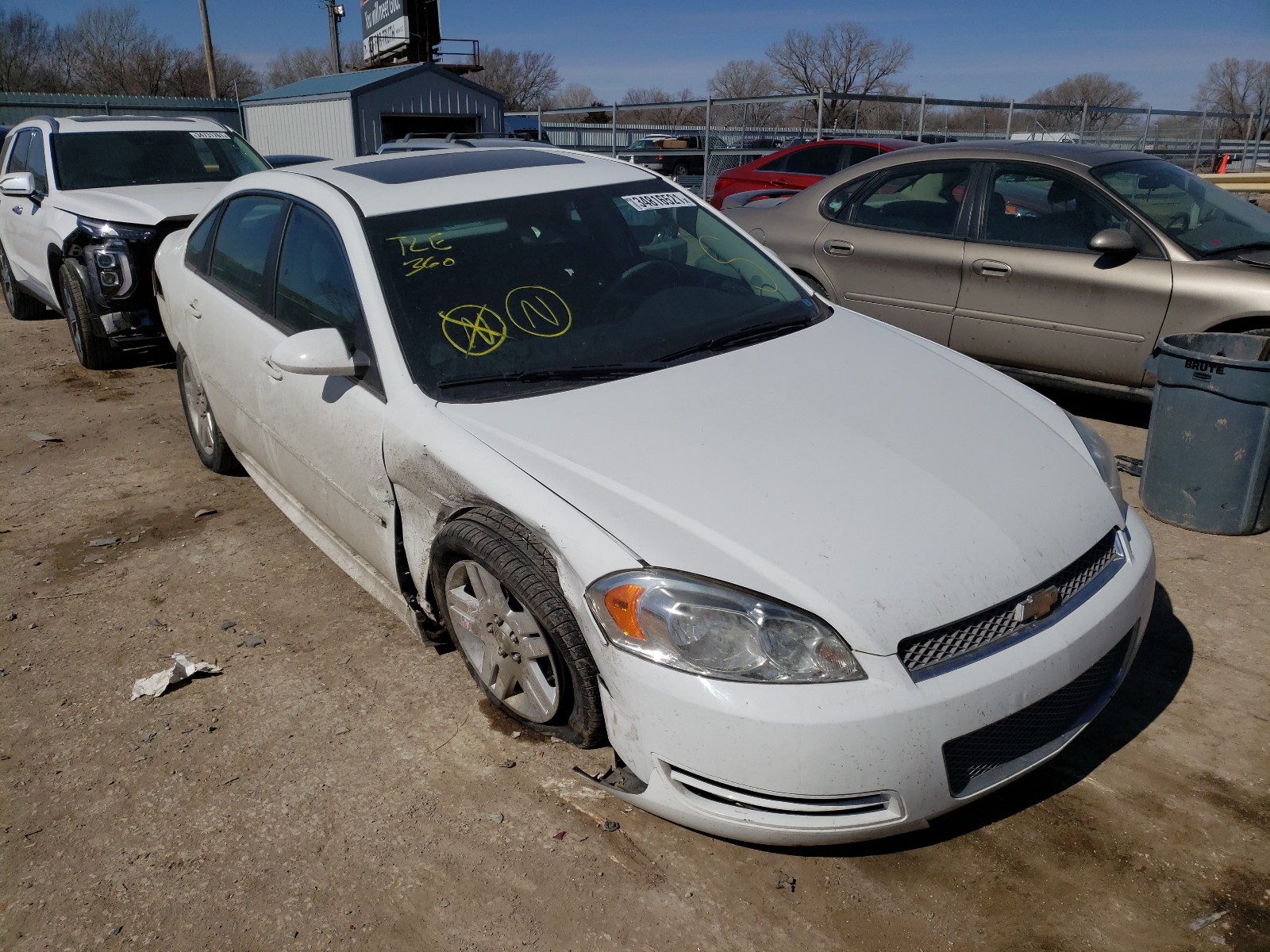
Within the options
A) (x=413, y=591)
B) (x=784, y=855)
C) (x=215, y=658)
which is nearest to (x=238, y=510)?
(x=215, y=658)

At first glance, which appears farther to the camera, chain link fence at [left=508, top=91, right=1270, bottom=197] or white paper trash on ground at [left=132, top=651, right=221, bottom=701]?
chain link fence at [left=508, top=91, right=1270, bottom=197]

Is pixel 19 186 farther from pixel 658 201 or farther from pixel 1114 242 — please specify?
pixel 1114 242

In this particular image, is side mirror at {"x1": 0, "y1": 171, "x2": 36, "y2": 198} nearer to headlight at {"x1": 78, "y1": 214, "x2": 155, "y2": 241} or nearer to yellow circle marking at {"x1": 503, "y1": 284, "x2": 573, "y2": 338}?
headlight at {"x1": 78, "y1": 214, "x2": 155, "y2": 241}

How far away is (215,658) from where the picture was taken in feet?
11.4

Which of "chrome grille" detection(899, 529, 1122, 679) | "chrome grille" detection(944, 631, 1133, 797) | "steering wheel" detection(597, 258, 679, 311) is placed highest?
"steering wheel" detection(597, 258, 679, 311)

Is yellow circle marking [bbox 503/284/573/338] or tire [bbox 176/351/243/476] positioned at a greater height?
yellow circle marking [bbox 503/284/573/338]

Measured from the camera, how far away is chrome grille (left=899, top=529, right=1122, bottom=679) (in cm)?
215

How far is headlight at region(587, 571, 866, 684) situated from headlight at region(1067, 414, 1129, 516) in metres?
1.18

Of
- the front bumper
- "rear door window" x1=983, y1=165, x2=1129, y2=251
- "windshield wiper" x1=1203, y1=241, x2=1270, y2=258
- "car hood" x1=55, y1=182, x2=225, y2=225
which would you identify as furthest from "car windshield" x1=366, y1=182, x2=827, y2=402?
"car hood" x1=55, y1=182, x2=225, y2=225

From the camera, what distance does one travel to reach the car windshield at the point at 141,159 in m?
7.64

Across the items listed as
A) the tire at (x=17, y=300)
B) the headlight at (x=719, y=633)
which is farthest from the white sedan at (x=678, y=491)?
the tire at (x=17, y=300)

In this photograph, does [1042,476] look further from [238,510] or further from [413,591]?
[238,510]

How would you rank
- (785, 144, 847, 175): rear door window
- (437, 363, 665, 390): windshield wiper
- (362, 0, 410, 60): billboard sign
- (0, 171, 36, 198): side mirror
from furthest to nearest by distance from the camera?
(362, 0, 410, 60): billboard sign, (785, 144, 847, 175): rear door window, (0, 171, 36, 198): side mirror, (437, 363, 665, 390): windshield wiper

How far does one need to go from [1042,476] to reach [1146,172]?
3.93m
